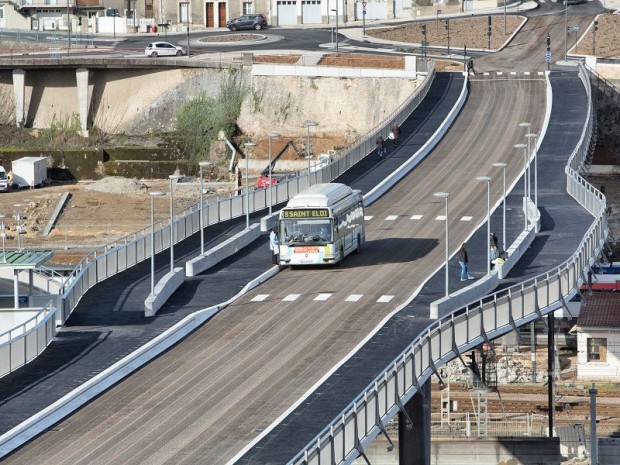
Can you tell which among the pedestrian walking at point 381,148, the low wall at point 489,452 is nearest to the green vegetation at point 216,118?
the pedestrian walking at point 381,148

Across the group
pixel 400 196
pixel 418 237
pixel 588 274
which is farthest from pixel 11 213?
pixel 588 274

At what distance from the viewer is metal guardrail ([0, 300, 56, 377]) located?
57500mm

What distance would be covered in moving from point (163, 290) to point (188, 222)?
46.9 ft

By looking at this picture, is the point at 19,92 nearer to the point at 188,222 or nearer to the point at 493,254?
the point at 188,222

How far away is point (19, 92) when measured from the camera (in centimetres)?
14412

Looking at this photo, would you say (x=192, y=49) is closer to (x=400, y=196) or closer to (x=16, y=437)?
(x=400, y=196)

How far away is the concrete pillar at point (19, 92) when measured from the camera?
471 feet

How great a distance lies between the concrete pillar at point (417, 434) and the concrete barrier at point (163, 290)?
33.5 feet

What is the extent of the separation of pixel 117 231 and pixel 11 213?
9177 millimetres

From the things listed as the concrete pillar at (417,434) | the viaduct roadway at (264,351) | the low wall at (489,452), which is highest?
the viaduct roadway at (264,351)

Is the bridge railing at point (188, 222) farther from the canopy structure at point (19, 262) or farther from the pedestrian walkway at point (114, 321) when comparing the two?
the canopy structure at point (19, 262)

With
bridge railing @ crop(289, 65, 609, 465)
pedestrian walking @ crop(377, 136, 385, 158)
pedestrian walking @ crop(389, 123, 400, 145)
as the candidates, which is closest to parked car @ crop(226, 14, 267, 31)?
pedestrian walking @ crop(389, 123, 400, 145)

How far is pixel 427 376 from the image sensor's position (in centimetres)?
5809

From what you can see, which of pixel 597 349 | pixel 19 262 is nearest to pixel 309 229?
pixel 19 262
